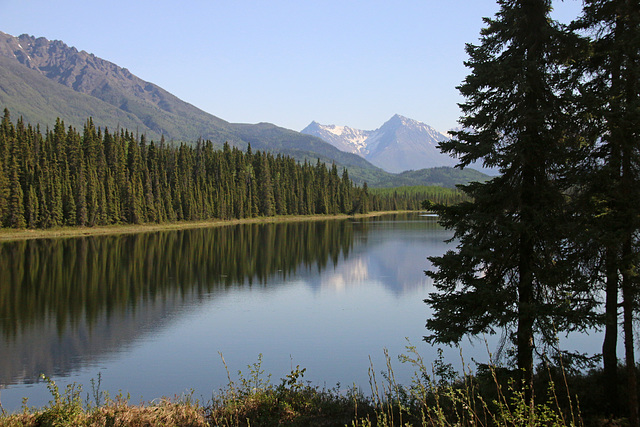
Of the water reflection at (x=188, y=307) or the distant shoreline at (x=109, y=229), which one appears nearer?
the water reflection at (x=188, y=307)

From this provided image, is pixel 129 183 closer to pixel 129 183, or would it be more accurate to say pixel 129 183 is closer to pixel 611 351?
pixel 129 183

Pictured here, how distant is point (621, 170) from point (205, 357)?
1846cm

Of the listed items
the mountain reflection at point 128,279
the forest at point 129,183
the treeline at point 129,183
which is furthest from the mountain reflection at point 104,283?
the treeline at point 129,183

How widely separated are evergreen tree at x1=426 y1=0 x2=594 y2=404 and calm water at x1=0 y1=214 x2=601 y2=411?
728cm

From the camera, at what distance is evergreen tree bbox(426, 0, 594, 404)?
1323 centimetres

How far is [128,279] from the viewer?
41969mm

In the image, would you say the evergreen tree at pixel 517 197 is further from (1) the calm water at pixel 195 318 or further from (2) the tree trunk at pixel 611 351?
(1) the calm water at pixel 195 318

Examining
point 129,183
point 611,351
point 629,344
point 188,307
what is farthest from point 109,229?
point 629,344

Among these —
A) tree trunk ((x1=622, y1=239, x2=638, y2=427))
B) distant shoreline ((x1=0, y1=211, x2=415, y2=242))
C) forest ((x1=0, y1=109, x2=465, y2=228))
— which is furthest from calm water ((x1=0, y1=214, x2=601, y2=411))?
forest ((x1=0, y1=109, x2=465, y2=228))

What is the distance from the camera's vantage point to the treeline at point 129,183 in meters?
84.7

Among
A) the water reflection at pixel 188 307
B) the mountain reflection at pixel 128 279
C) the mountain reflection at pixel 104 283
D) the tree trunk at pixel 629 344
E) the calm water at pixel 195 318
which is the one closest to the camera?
the tree trunk at pixel 629 344

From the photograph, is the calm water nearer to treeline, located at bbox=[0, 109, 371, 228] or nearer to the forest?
the forest

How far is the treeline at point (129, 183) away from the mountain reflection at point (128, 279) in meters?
15.6

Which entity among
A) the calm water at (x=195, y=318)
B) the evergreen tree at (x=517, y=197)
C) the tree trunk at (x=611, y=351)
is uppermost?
the evergreen tree at (x=517, y=197)
